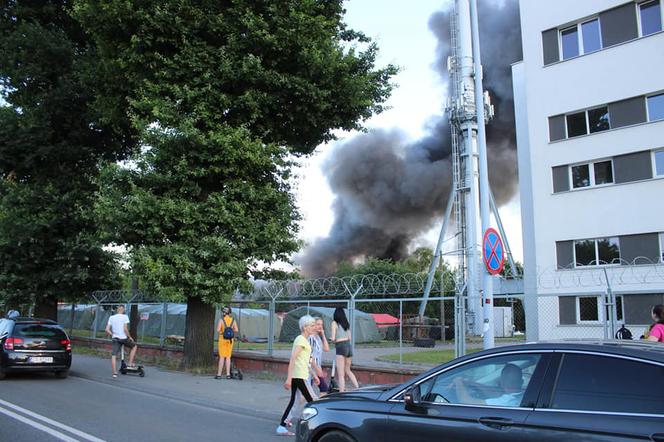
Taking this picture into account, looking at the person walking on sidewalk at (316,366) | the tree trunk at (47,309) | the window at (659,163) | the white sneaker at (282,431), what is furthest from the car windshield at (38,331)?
the window at (659,163)

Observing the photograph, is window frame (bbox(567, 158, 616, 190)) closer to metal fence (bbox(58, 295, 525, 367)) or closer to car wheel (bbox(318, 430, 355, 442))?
metal fence (bbox(58, 295, 525, 367))

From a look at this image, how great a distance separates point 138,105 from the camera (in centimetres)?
1320

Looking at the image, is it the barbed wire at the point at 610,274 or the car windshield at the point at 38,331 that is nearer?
the car windshield at the point at 38,331

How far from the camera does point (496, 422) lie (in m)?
3.81

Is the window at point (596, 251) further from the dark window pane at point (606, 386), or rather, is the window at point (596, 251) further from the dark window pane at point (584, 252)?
the dark window pane at point (606, 386)

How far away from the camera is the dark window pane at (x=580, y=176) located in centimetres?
2227

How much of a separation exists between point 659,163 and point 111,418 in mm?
20046

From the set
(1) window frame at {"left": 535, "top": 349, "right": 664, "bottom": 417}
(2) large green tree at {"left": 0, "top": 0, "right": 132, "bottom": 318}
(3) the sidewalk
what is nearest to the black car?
(3) the sidewalk

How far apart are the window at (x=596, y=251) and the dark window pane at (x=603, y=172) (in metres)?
2.30

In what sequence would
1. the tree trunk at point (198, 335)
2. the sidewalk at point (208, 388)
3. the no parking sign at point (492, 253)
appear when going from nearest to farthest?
1. the no parking sign at point (492, 253)
2. the sidewalk at point (208, 388)
3. the tree trunk at point (198, 335)

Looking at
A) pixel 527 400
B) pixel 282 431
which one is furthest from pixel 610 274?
pixel 527 400

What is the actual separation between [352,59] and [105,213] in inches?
279

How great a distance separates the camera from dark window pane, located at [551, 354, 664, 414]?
3.36 m

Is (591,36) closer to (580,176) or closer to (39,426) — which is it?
(580,176)
